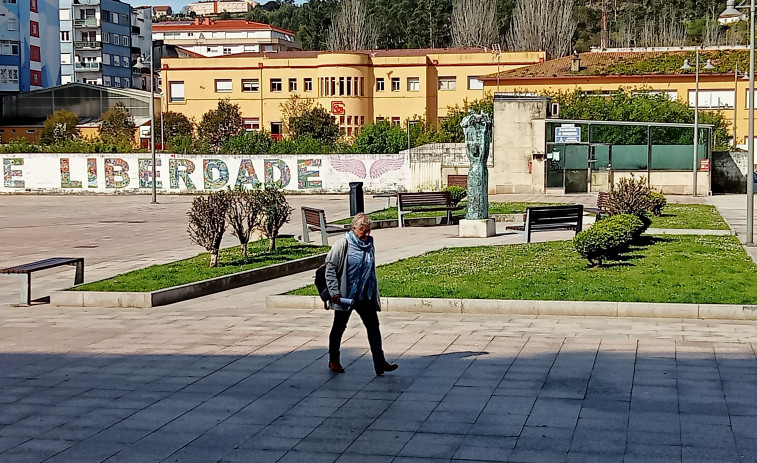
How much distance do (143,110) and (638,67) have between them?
36.0 m

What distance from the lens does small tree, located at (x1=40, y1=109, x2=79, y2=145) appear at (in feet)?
220

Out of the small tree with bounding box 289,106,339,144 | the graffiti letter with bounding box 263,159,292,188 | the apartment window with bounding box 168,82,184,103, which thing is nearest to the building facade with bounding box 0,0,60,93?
the apartment window with bounding box 168,82,184,103

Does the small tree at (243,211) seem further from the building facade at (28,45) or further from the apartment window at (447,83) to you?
the building facade at (28,45)

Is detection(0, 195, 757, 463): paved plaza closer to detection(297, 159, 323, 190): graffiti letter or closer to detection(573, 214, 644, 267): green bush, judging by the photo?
detection(573, 214, 644, 267): green bush

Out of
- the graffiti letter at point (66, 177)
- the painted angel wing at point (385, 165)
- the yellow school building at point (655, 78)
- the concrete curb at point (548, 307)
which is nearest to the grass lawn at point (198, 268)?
the concrete curb at point (548, 307)

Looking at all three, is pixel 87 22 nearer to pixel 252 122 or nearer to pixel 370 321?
pixel 252 122

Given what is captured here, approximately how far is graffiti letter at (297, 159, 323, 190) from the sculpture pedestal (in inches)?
1066

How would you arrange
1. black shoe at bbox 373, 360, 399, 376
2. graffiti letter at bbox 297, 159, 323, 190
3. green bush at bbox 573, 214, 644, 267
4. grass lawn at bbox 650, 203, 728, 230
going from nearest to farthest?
1. black shoe at bbox 373, 360, 399, 376
2. green bush at bbox 573, 214, 644, 267
3. grass lawn at bbox 650, 203, 728, 230
4. graffiti letter at bbox 297, 159, 323, 190

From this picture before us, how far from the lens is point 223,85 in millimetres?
77688

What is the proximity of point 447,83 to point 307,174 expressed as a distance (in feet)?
104

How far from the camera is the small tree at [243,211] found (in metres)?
16.9

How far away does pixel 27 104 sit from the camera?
77.6m

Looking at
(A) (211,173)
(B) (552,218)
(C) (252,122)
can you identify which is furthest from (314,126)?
(B) (552,218)

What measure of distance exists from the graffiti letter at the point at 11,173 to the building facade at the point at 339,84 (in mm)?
27145
